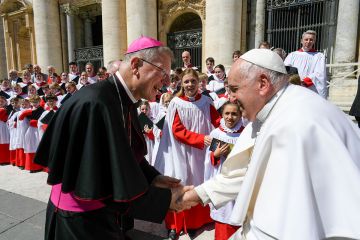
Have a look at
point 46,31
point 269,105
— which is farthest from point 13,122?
point 46,31

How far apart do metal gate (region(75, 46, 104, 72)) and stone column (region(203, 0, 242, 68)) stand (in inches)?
308

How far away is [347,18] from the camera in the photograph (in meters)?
9.05

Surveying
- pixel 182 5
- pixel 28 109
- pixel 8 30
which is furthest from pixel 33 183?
pixel 8 30

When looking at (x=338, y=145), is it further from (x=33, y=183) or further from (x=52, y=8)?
(x=52, y=8)

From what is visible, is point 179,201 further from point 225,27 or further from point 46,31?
point 46,31

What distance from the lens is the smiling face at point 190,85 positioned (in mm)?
3767

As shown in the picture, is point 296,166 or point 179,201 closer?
point 296,166

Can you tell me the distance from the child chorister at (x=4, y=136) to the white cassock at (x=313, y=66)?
7217mm

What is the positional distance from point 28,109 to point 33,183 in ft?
6.69

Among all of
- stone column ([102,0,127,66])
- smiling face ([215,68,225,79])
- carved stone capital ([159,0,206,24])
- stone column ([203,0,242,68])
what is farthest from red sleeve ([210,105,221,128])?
stone column ([102,0,127,66])

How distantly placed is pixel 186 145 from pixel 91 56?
14232 mm

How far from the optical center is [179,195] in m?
2.23

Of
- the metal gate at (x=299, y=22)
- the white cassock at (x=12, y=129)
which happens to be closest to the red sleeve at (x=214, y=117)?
the white cassock at (x=12, y=129)

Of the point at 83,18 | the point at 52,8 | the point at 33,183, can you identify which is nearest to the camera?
the point at 33,183
